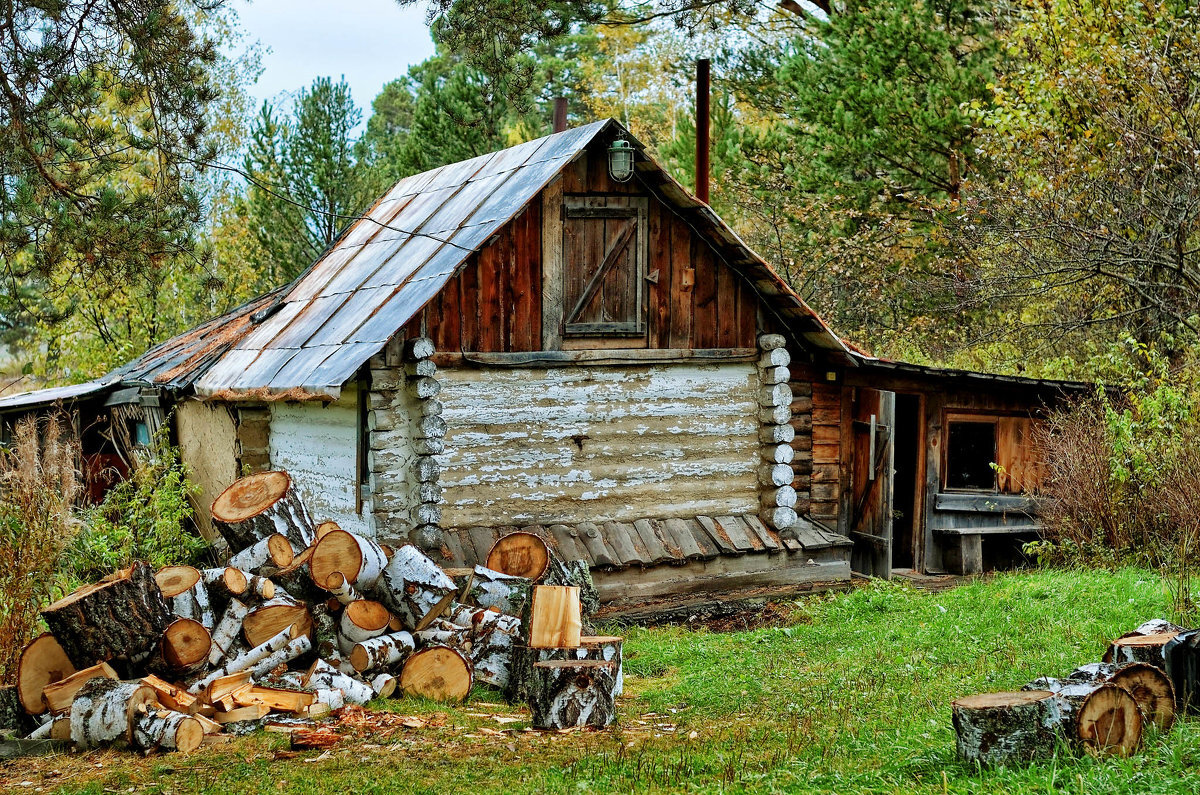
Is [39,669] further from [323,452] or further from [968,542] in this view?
[968,542]

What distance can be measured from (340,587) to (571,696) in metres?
2.08

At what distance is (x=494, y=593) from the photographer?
9375 mm

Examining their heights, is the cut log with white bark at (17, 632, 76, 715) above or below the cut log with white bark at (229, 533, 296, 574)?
below

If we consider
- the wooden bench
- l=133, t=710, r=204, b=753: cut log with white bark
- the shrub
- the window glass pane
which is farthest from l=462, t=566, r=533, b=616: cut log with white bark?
the window glass pane

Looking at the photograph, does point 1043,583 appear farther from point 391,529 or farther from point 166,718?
point 166,718

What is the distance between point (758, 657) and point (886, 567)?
456 cm

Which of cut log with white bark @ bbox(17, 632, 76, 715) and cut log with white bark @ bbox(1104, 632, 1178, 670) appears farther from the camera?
cut log with white bark @ bbox(17, 632, 76, 715)

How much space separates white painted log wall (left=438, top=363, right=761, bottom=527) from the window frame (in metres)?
0.40

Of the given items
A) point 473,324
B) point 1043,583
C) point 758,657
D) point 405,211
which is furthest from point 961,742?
point 405,211

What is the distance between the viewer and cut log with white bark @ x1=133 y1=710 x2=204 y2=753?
7.08 m

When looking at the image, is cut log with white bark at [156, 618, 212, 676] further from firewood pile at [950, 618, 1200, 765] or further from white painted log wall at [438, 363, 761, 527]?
firewood pile at [950, 618, 1200, 765]

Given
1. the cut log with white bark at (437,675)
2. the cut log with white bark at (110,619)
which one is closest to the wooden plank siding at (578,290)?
the cut log with white bark at (437,675)

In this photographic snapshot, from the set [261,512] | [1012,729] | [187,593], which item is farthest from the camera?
[261,512]

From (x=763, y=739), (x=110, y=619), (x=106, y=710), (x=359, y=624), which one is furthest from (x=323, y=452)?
(x=763, y=739)
